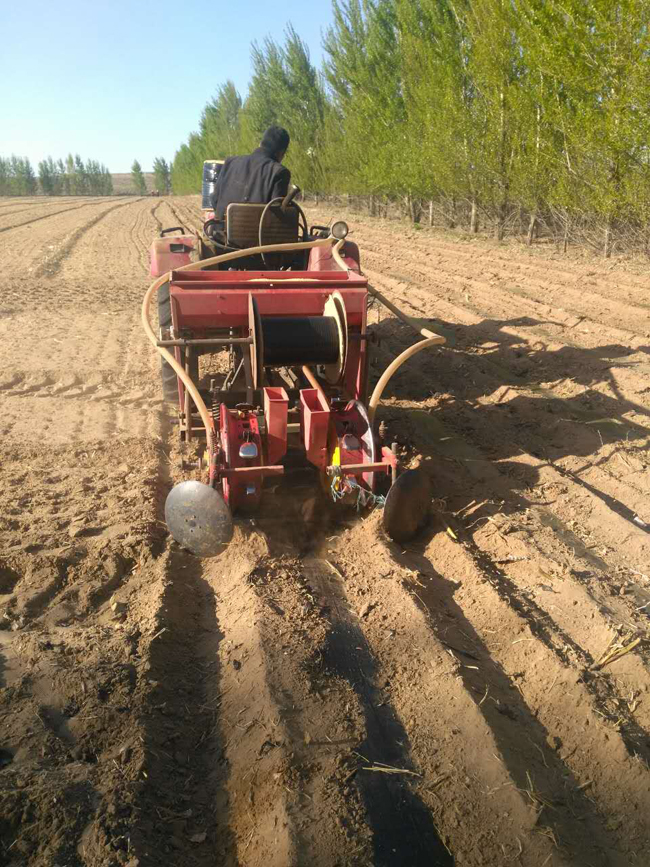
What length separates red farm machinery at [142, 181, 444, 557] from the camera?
11.3ft

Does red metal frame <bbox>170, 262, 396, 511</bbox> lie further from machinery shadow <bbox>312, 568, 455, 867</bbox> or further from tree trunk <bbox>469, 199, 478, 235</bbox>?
tree trunk <bbox>469, 199, 478, 235</bbox>

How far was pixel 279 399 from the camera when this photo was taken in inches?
147

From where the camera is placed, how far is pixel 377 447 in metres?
3.69

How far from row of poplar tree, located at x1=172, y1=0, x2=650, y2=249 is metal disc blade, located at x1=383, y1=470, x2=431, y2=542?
9.70 m

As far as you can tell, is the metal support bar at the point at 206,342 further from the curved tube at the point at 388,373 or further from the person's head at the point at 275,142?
the person's head at the point at 275,142

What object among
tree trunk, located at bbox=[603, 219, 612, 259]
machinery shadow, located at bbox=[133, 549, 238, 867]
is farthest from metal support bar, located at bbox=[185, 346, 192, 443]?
tree trunk, located at bbox=[603, 219, 612, 259]

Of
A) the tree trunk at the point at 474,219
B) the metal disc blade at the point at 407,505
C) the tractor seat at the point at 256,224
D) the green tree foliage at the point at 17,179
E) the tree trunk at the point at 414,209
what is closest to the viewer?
the metal disc blade at the point at 407,505

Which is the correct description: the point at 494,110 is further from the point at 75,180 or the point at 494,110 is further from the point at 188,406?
the point at 75,180

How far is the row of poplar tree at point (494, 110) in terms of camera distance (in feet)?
36.4

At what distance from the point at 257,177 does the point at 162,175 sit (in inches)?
3718

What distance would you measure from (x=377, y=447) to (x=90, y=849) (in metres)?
2.30

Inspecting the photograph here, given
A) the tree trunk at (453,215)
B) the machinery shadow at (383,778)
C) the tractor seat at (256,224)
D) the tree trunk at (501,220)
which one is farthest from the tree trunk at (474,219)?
the machinery shadow at (383,778)

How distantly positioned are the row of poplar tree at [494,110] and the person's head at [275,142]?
24.9ft

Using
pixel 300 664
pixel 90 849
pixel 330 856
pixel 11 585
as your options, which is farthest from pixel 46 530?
pixel 330 856
